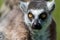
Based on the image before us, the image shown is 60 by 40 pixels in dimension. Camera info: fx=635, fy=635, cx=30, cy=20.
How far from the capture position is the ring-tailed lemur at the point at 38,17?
42.6 feet

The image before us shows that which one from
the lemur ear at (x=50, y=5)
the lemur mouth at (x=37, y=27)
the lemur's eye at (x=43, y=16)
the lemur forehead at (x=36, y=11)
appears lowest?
the lemur mouth at (x=37, y=27)

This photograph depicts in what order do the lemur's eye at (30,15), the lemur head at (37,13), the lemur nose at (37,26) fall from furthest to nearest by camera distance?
the lemur's eye at (30,15), the lemur head at (37,13), the lemur nose at (37,26)

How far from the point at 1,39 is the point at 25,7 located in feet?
3.62

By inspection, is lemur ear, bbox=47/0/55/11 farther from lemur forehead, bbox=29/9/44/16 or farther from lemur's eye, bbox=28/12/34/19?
lemur's eye, bbox=28/12/34/19

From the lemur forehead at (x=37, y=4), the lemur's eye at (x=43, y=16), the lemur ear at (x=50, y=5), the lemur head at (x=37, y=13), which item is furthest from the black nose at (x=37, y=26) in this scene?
the lemur ear at (x=50, y=5)

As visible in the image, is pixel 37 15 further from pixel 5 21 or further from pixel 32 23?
pixel 5 21

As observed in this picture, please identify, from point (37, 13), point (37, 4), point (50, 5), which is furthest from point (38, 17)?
point (50, 5)

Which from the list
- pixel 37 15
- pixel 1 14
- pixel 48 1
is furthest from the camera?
pixel 1 14

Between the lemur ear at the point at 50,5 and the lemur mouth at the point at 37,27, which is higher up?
the lemur ear at the point at 50,5

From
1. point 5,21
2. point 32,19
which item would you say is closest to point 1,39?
point 5,21

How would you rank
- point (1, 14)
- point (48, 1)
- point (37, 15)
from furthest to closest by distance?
point (1, 14) < point (48, 1) < point (37, 15)

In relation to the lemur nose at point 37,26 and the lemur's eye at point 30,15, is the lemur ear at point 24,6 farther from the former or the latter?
the lemur nose at point 37,26

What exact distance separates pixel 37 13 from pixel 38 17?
0.09m

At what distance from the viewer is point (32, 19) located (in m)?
13.0
